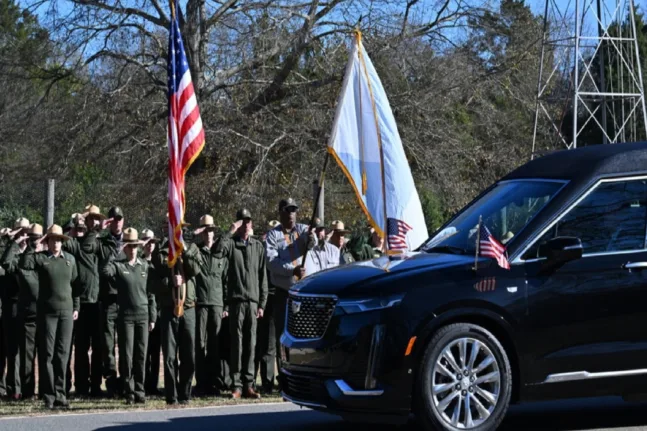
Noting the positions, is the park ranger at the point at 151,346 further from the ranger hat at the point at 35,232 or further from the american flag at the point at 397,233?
the american flag at the point at 397,233

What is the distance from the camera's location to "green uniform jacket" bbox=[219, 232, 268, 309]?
13852mm

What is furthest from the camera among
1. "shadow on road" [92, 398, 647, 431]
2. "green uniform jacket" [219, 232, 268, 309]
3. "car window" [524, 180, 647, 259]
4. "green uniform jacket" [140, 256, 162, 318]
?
"green uniform jacket" [219, 232, 268, 309]

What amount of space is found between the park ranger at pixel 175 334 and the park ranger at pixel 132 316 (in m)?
0.40

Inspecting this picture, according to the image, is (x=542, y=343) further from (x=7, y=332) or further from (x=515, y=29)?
(x=515, y=29)

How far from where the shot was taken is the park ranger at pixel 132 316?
13016 mm

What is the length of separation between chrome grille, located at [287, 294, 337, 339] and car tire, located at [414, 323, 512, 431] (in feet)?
2.65

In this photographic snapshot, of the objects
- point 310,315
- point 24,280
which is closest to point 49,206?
point 24,280

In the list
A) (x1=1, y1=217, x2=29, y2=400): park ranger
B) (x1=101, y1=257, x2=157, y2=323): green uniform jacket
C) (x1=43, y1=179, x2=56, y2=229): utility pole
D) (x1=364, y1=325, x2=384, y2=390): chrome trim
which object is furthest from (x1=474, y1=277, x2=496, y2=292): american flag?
(x1=43, y1=179, x2=56, y2=229): utility pole

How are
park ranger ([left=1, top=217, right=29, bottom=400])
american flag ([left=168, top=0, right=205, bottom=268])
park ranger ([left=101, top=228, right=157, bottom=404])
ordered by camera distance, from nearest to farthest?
1. american flag ([left=168, top=0, right=205, bottom=268])
2. park ranger ([left=101, top=228, right=157, bottom=404])
3. park ranger ([left=1, top=217, right=29, bottom=400])

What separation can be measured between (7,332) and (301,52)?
10.9 metres

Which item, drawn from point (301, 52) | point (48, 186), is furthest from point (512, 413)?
point (301, 52)

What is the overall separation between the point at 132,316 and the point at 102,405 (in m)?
1.07

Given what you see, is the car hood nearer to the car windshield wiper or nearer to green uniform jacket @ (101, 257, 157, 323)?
the car windshield wiper

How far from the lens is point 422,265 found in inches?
343
